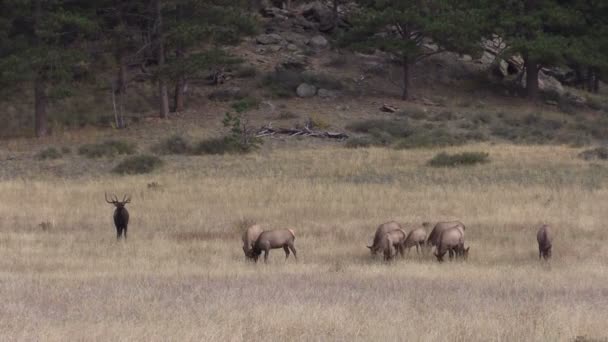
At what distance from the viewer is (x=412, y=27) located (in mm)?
51250

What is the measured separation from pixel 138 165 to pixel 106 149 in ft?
19.2

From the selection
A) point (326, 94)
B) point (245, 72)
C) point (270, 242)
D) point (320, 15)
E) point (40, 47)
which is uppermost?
point (320, 15)

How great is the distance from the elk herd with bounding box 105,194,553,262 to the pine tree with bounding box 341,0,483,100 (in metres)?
32.4

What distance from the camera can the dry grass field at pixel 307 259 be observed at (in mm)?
10109

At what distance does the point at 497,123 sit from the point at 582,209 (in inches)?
1021

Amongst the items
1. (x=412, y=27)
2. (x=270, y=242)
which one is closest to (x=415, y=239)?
(x=270, y=242)

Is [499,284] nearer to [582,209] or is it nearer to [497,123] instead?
[582,209]

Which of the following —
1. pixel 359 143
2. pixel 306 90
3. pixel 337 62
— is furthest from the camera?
pixel 337 62

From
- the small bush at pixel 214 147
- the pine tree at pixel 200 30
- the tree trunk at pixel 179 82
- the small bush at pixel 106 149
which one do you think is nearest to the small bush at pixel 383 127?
the pine tree at pixel 200 30

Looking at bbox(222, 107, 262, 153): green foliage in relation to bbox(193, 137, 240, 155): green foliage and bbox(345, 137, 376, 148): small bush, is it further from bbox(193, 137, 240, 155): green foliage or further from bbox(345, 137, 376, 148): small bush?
bbox(345, 137, 376, 148): small bush

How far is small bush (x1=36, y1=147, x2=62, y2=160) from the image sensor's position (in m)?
36.8

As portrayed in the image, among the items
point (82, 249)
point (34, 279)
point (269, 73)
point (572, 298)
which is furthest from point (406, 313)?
point (269, 73)

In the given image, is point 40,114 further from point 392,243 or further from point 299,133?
point 392,243

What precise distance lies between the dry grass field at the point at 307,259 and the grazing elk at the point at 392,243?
1.19 feet
